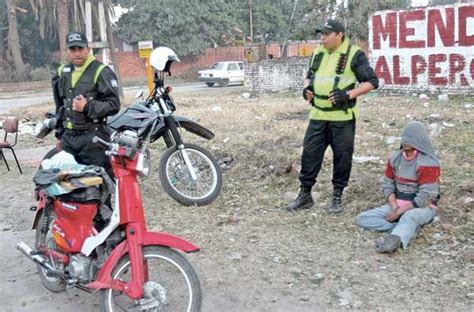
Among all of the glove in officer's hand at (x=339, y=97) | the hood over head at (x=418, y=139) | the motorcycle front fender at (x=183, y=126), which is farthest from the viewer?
the motorcycle front fender at (x=183, y=126)

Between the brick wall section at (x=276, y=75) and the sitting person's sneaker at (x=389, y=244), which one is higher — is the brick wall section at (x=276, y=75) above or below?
above

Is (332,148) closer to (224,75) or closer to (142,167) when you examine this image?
(142,167)

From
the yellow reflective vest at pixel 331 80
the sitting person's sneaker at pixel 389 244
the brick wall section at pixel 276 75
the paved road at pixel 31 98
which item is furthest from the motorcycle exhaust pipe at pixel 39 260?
the paved road at pixel 31 98

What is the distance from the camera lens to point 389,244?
449 centimetres

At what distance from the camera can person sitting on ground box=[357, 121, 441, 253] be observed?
15.4 ft

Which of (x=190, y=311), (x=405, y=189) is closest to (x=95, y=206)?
(x=190, y=311)

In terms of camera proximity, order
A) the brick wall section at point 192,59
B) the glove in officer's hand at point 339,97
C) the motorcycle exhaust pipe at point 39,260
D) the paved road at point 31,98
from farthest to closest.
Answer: the brick wall section at point 192,59 → the paved road at point 31,98 → the glove in officer's hand at point 339,97 → the motorcycle exhaust pipe at point 39,260

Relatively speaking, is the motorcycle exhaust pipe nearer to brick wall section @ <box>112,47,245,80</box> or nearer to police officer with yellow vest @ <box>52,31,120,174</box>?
police officer with yellow vest @ <box>52,31,120,174</box>

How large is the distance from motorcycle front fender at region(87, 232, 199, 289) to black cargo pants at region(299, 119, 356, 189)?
8.06 feet

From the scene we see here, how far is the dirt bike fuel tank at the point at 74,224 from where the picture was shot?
3729mm

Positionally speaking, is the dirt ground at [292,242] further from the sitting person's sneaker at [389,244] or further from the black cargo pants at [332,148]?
the black cargo pants at [332,148]

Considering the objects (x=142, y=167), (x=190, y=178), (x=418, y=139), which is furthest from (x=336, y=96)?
(x=142, y=167)

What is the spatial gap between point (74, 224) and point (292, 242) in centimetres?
196

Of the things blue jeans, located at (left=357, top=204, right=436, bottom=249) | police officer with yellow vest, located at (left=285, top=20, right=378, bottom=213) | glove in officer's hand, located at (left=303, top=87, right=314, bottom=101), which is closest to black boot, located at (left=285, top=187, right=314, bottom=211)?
police officer with yellow vest, located at (left=285, top=20, right=378, bottom=213)
